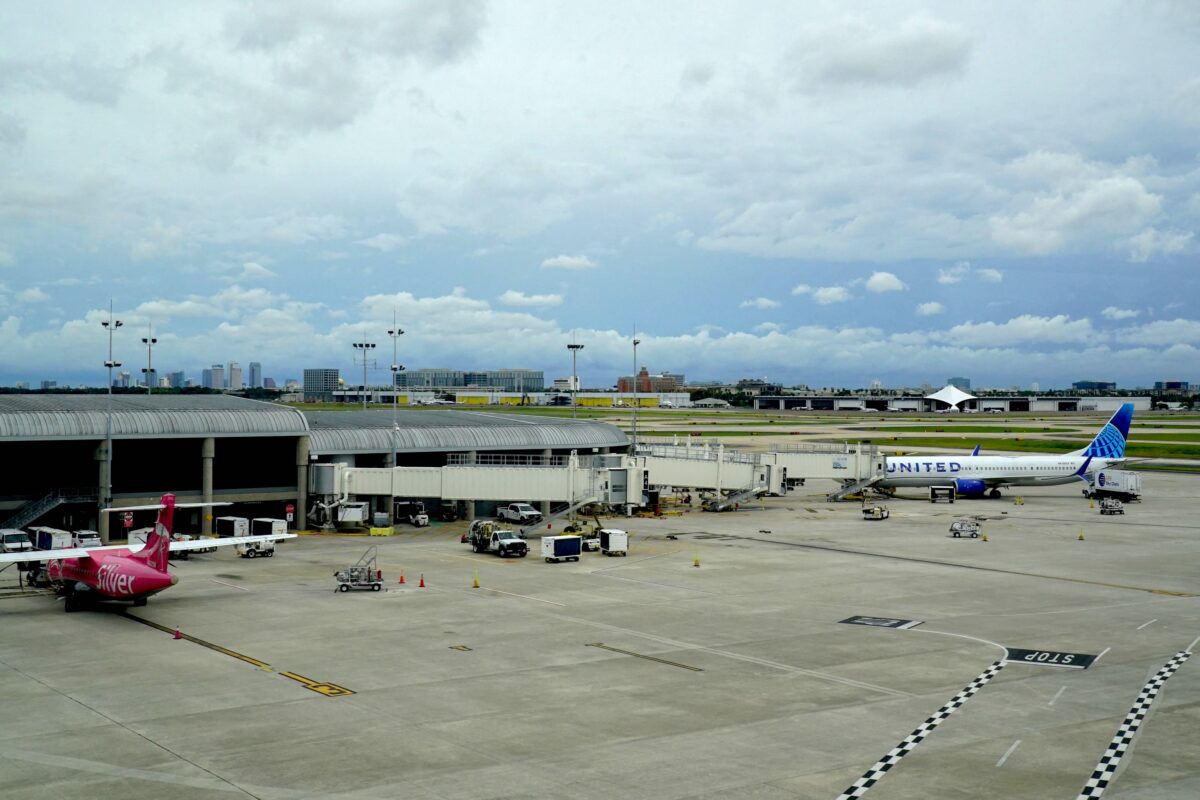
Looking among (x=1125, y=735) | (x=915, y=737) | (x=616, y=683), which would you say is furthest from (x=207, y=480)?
(x=1125, y=735)

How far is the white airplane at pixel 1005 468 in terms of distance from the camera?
356 feet

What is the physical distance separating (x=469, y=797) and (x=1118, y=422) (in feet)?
341

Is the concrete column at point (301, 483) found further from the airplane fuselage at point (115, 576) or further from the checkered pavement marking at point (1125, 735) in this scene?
the checkered pavement marking at point (1125, 735)

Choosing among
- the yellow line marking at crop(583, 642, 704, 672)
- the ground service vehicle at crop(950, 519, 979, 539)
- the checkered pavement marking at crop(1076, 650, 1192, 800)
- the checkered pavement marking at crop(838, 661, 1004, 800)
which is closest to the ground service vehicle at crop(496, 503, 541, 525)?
the ground service vehicle at crop(950, 519, 979, 539)

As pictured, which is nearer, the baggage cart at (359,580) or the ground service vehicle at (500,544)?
the baggage cart at (359,580)

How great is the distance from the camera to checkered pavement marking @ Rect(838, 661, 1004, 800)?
2481 cm

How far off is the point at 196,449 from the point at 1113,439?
88878 mm

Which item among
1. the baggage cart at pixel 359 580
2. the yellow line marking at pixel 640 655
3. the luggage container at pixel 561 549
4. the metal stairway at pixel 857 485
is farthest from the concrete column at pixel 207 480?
the metal stairway at pixel 857 485

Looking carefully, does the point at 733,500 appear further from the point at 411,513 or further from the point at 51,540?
the point at 51,540

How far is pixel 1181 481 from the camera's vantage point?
122 meters

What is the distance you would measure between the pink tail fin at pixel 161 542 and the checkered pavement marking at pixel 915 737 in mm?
31864

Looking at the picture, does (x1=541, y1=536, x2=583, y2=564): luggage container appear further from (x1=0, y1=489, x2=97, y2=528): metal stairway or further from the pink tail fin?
(x1=0, y1=489, x2=97, y2=528): metal stairway

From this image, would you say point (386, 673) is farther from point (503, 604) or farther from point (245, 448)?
point (245, 448)

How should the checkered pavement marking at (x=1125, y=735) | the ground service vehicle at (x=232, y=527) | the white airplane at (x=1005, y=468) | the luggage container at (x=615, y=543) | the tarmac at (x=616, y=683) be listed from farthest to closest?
1. the white airplane at (x=1005, y=468)
2. the ground service vehicle at (x=232, y=527)
3. the luggage container at (x=615, y=543)
4. the tarmac at (x=616, y=683)
5. the checkered pavement marking at (x=1125, y=735)
